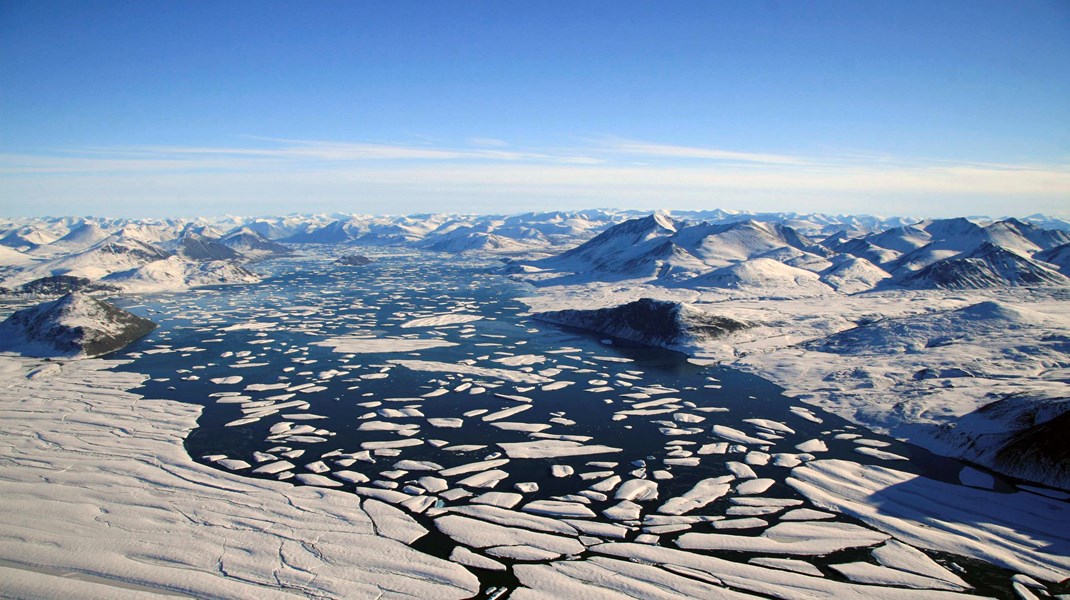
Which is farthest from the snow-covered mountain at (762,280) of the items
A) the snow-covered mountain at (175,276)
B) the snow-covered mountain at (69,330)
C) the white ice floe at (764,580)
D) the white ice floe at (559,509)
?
the snow-covered mountain at (175,276)

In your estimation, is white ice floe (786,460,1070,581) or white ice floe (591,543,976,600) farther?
white ice floe (786,460,1070,581)

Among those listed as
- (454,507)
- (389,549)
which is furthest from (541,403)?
(389,549)

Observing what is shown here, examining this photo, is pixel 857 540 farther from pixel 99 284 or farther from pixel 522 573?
pixel 99 284

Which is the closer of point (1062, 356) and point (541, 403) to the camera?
point (541, 403)

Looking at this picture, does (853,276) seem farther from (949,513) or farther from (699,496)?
(699,496)

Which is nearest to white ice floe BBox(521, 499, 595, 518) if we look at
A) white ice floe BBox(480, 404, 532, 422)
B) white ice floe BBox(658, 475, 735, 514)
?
white ice floe BBox(658, 475, 735, 514)

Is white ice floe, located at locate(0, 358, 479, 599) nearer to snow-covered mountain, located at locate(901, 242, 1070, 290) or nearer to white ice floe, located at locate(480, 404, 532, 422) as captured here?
white ice floe, located at locate(480, 404, 532, 422)
